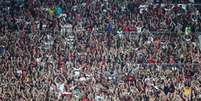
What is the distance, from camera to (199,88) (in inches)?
981

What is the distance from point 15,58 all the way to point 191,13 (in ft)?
30.1

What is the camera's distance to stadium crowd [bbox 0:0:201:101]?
25.1 metres

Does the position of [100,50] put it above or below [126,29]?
below

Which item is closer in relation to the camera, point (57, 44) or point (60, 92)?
point (60, 92)

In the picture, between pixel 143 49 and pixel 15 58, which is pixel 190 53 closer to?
pixel 143 49

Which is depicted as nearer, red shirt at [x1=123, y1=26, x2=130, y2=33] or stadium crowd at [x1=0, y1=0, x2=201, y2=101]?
stadium crowd at [x1=0, y1=0, x2=201, y2=101]

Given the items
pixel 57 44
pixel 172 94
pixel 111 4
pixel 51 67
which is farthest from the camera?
pixel 111 4

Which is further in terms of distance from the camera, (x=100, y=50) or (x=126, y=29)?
(x=126, y=29)

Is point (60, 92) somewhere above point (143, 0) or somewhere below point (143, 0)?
below

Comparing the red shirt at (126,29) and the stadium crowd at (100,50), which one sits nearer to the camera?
the stadium crowd at (100,50)

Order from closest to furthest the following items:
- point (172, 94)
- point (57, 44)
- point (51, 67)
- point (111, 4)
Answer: point (172, 94)
point (51, 67)
point (57, 44)
point (111, 4)

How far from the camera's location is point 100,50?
91.4 ft

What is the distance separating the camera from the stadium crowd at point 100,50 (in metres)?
25.1

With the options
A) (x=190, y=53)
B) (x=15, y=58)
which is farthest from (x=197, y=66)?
(x=15, y=58)
